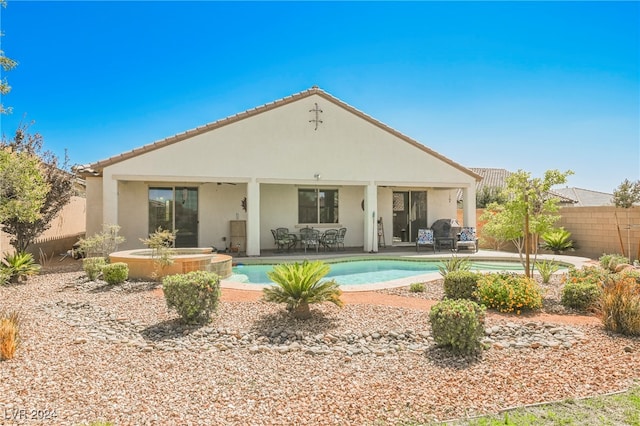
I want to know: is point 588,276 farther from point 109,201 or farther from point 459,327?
point 109,201

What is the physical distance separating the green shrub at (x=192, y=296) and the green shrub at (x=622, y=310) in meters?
6.27

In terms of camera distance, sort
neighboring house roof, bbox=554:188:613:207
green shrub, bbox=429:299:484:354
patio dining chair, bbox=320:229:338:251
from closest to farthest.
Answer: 1. green shrub, bbox=429:299:484:354
2. patio dining chair, bbox=320:229:338:251
3. neighboring house roof, bbox=554:188:613:207

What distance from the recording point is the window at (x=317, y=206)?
17812mm

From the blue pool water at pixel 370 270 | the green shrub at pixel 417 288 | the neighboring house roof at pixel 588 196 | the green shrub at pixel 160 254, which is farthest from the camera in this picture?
the neighboring house roof at pixel 588 196

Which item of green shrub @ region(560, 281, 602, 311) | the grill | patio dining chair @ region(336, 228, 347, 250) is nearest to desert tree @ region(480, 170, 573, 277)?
green shrub @ region(560, 281, 602, 311)

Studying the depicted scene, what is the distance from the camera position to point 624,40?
451 inches

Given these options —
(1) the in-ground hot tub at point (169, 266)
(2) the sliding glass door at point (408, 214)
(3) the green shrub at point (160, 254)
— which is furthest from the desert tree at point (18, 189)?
(2) the sliding glass door at point (408, 214)

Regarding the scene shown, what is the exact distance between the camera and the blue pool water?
11438mm

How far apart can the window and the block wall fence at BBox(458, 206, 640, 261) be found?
29.3 ft

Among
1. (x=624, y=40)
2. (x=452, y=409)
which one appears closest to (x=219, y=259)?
(x=452, y=409)

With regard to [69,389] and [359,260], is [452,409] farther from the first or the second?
[359,260]

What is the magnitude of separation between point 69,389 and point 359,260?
11.3m

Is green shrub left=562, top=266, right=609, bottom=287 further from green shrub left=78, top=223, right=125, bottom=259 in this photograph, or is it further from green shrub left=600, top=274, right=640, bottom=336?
green shrub left=78, top=223, right=125, bottom=259

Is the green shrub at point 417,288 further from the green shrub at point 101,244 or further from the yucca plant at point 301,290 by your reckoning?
the green shrub at point 101,244
